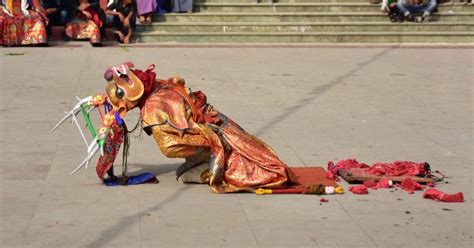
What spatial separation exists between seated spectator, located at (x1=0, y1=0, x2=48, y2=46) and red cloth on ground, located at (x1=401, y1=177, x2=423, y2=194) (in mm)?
10099

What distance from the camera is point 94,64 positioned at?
14.2 m

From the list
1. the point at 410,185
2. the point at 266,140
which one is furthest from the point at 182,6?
the point at 410,185

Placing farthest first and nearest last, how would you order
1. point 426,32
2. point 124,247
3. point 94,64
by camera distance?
point 426,32, point 94,64, point 124,247

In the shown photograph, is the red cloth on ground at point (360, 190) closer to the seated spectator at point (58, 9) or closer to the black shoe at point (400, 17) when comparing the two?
the seated spectator at point (58, 9)

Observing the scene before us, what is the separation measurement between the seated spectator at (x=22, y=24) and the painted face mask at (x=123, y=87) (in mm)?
9438

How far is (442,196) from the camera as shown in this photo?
7.08 meters

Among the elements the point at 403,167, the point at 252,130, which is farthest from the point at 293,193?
the point at 252,130

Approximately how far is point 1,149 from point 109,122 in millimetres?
1863

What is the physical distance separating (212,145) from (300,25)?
10981 millimetres

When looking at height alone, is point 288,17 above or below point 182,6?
below

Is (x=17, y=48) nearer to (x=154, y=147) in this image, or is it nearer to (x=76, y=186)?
(x=154, y=147)

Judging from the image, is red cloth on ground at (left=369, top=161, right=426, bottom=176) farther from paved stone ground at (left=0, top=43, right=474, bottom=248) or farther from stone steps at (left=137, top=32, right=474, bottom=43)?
stone steps at (left=137, top=32, right=474, bottom=43)

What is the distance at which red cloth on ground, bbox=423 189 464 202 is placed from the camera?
707 centimetres

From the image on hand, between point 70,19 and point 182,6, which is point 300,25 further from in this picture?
point 70,19
